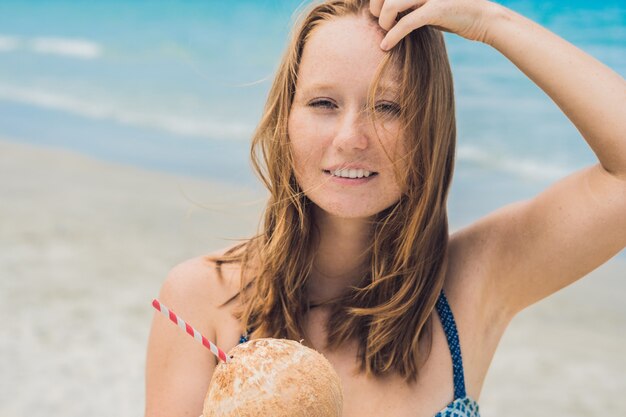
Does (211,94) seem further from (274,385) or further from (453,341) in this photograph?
(274,385)

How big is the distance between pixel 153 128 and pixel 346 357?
8406mm

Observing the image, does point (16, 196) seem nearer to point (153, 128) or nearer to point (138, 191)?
point (138, 191)

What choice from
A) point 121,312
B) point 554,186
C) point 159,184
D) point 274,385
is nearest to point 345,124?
point 554,186

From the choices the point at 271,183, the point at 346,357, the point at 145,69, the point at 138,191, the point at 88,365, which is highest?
the point at 271,183

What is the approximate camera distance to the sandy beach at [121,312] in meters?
4.75

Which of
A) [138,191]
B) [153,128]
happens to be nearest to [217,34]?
[153,128]

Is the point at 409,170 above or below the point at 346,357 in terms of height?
above

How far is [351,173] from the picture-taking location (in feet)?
6.72

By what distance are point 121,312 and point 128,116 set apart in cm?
589

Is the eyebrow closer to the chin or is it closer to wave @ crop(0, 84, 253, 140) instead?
the chin

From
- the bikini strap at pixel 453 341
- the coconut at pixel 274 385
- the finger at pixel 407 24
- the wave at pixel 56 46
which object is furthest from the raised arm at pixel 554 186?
the wave at pixel 56 46

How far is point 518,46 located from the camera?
6.61ft

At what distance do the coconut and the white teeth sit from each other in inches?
22.2

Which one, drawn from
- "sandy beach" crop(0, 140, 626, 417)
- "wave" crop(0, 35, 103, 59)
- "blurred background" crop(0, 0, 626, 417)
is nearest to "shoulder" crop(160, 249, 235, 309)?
"blurred background" crop(0, 0, 626, 417)
